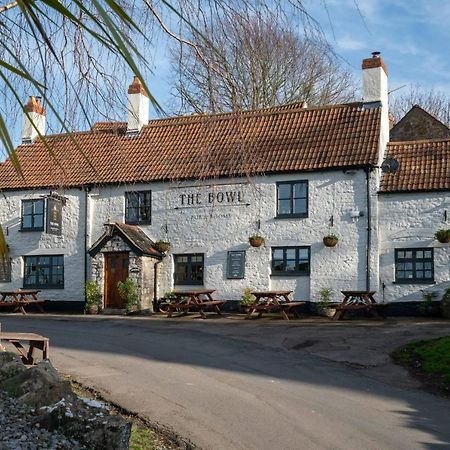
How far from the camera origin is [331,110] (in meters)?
A: 24.6

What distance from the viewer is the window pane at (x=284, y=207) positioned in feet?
75.7

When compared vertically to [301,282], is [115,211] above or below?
above

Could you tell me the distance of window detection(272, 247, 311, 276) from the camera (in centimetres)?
2256

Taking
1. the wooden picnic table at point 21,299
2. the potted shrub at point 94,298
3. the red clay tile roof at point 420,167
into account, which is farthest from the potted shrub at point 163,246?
the red clay tile roof at point 420,167

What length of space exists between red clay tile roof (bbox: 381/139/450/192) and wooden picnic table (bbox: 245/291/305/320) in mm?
4720

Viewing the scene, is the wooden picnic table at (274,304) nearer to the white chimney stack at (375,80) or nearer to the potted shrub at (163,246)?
the potted shrub at (163,246)

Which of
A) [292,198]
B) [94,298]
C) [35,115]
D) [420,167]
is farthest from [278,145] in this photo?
[35,115]

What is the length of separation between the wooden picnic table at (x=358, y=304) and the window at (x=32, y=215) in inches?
470

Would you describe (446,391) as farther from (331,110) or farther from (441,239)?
(331,110)

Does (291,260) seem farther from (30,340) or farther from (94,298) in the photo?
(30,340)

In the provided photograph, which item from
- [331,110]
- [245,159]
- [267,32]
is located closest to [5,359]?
[245,159]

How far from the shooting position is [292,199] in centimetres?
2300

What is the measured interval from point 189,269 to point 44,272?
5878 mm

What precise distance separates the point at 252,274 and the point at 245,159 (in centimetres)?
1797
